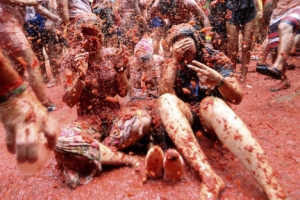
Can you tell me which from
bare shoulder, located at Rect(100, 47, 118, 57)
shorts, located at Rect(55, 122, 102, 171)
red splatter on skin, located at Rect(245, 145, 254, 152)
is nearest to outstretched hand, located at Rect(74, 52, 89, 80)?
bare shoulder, located at Rect(100, 47, 118, 57)

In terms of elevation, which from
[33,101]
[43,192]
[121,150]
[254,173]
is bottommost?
[43,192]

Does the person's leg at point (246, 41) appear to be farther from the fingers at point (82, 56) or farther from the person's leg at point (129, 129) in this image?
the fingers at point (82, 56)

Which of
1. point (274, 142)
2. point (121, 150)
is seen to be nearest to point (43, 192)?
point (121, 150)

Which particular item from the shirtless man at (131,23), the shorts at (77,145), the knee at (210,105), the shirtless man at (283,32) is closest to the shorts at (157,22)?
the shirtless man at (131,23)

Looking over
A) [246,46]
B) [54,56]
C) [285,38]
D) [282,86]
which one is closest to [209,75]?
[285,38]

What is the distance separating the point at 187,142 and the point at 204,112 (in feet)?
1.01

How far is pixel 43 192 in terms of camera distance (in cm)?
182

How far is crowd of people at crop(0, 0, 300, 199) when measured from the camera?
1.18 metres

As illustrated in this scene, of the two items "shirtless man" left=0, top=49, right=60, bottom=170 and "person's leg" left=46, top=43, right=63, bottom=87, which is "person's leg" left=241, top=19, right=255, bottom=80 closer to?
"person's leg" left=46, top=43, right=63, bottom=87

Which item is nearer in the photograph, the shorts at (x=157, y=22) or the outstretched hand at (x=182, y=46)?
the outstretched hand at (x=182, y=46)

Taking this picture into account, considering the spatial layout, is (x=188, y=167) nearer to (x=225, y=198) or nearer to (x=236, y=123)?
(x=225, y=198)

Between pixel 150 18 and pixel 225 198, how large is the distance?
11.9 ft

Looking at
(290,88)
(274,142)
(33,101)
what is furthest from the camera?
(290,88)

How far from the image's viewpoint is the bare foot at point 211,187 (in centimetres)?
147
